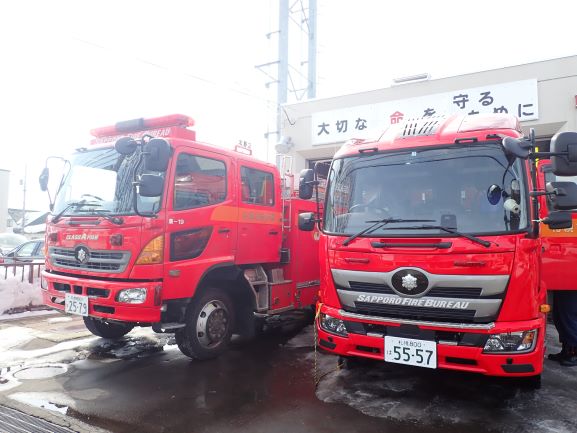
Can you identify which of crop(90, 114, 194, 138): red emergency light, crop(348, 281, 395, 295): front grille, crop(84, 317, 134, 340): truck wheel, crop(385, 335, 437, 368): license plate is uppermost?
crop(90, 114, 194, 138): red emergency light

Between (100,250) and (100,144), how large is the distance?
4.87ft

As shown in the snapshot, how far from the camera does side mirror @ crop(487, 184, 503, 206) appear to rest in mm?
3516

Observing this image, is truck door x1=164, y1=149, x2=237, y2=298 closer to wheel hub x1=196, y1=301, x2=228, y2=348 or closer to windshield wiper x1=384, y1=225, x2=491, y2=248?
wheel hub x1=196, y1=301, x2=228, y2=348

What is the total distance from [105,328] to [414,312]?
4.37 m

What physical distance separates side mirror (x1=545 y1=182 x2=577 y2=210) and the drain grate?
14.0 ft

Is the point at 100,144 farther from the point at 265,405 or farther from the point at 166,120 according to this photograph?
the point at 265,405

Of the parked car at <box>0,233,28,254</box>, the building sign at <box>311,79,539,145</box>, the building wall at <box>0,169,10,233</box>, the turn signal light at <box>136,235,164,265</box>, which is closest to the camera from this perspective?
the turn signal light at <box>136,235,164,265</box>

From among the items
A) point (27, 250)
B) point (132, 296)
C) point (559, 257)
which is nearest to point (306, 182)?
point (132, 296)

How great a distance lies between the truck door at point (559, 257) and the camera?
4711 mm

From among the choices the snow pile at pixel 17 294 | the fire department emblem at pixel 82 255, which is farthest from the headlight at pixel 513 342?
the snow pile at pixel 17 294

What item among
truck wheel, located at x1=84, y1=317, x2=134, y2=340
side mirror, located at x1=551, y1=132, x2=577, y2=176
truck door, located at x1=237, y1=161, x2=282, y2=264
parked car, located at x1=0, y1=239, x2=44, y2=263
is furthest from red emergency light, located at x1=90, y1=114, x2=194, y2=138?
parked car, located at x1=0, y1=239, x2=44, y2=263

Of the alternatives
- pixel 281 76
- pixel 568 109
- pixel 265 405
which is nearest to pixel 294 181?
pixel 265 405

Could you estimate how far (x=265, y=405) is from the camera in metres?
3.84

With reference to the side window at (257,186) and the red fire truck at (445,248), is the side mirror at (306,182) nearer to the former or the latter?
the red fire truck at (445,248)
